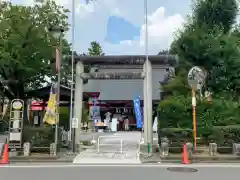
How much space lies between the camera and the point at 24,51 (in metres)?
22.4

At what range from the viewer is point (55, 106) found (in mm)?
18094

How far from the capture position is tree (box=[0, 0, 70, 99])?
22312 mm

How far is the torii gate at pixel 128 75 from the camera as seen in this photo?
63.8ft

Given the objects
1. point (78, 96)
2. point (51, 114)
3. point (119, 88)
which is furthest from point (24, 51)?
point (119, 88)

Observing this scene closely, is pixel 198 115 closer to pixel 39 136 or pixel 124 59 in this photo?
pixel 124 59

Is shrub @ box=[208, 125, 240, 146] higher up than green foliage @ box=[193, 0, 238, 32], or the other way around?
green foliage @ box=[193, 0, 238, 32]

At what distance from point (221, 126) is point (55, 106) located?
9.11 metres

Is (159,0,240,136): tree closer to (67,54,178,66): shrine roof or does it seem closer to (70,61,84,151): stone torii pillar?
(67,54,178,66): shrine roof
